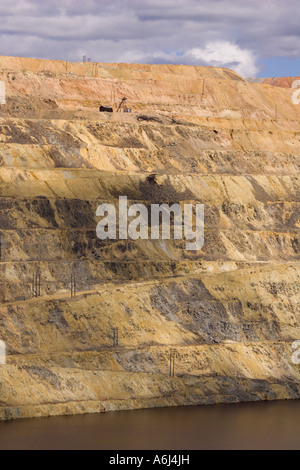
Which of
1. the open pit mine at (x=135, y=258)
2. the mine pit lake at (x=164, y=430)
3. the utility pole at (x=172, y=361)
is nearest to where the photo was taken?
the mine pit lake at (x=164, y=430)

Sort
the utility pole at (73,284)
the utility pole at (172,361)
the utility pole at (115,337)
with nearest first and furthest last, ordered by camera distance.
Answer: the utility pole at (172,361), the utility pole at (115,337), the utility pole at (73,284)

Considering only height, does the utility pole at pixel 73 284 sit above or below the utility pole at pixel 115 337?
above

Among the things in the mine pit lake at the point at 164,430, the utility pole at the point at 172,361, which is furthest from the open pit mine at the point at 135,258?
the mine pit lake at the point at 164,430

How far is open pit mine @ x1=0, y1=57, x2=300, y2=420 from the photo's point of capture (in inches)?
3713

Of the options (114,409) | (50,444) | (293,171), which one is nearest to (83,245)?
(114,409)

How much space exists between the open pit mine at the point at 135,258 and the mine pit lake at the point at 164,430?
235 centimetres

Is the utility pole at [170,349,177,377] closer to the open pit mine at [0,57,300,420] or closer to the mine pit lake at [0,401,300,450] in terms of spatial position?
the open pit mine at [0,57,300,420]

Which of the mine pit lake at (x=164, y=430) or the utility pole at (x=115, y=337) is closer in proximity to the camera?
the mine pit lake at (x=164, y=430)

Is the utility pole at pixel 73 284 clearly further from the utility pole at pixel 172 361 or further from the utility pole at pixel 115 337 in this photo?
the utility pole at pixel 172 361

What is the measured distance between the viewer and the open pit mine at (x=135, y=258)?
94.3 meters

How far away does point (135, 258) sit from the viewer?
115312 millimetres

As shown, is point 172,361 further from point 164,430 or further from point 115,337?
point 164,430

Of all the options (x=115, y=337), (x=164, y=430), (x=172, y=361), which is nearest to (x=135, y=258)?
(x=115, y=337)

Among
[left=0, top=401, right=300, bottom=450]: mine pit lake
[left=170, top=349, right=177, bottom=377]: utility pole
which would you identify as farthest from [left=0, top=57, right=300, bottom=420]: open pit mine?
[left=0, top=401, right=300, bottom=450]: mine pit lake
